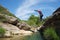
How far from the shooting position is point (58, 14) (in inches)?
328

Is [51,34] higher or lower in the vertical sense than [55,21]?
lower

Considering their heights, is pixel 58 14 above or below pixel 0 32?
below

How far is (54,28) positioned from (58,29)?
328 mm

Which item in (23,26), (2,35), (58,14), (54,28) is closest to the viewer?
(58,14)

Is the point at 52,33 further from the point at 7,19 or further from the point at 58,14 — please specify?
the point at 7,19

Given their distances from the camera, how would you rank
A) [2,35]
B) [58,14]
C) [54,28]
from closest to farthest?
[58,14] → [54,28] → [2,35]

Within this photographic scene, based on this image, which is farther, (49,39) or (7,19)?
(7,19)

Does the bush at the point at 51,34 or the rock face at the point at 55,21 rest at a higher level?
the rock face at the point at 55,21

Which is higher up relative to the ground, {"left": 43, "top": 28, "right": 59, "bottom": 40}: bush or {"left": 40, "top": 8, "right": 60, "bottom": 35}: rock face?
{"left": 40, "top": 8, "right": 60, "bottom": 35}: rock face

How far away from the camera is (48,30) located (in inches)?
363

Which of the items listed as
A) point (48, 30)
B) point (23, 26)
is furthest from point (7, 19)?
point (48, 30)

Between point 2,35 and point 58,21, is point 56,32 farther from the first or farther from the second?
point 2,35

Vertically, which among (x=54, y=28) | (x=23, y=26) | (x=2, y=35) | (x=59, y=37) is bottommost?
(x=59, y=37)

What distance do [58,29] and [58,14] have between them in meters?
0.76
